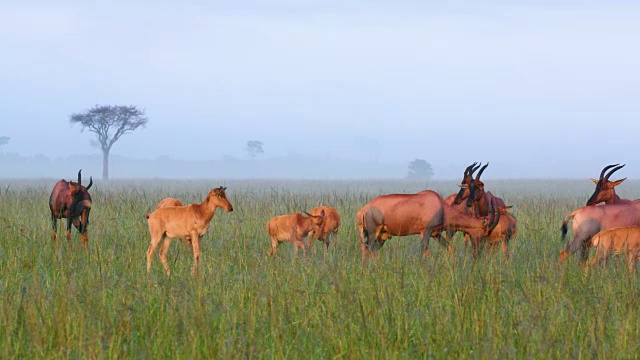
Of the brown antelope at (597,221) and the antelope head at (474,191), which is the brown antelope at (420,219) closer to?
the antelope head at (474,191)

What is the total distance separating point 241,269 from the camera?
32.9 ft

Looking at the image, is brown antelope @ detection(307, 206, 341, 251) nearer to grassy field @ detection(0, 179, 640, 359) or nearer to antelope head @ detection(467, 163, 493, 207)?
antelope head @ detection(467, 163, 493, 207)

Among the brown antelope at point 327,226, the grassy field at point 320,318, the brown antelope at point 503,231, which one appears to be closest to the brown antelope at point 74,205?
the grassy field at point 320,318

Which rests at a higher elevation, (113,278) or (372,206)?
(372,206)

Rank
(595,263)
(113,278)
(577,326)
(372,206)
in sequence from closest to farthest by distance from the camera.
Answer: (577,326) → (113,278) → (595,263) → (372,206)

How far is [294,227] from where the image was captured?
12.0m

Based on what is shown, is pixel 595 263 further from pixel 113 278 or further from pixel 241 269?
Answer: pixel 113 278

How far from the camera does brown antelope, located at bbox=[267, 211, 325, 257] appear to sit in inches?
474

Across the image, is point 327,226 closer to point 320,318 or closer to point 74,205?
point 74,205

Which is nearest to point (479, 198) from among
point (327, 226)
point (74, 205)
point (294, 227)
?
point (327, 226)

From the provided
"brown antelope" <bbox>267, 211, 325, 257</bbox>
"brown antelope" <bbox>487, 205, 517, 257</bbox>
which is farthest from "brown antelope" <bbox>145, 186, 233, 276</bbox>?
"brown antelope" <bbox>487, 205, 517, 257</bbox>

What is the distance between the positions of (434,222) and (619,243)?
8.74 ft

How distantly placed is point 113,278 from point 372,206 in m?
4.19

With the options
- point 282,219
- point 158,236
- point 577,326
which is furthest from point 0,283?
point 577,326
